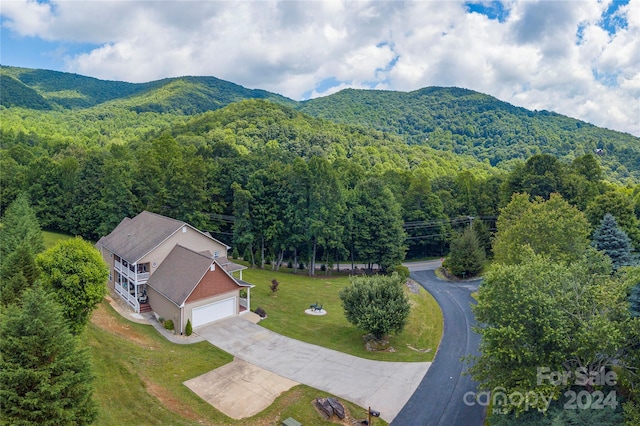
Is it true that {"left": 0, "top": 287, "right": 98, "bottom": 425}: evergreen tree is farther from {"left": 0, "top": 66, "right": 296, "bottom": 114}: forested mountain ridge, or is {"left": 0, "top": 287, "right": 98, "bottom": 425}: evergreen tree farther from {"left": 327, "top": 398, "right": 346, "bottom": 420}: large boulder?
{"left": 0, "top": 66, "right": 296, "bottom": 114}: forested mountain ridge

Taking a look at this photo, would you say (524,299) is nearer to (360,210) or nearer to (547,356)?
(547,356)

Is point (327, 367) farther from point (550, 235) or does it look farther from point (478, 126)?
point (478, 126)

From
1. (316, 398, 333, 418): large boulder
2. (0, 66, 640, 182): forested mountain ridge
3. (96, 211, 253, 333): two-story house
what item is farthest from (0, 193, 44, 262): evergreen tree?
(0, 66, 640, 182): forested mountain ridge

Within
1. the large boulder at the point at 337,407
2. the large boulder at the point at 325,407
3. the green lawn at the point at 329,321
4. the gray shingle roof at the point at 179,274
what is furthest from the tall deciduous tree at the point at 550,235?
the gray shingle roof at the point at 179,274

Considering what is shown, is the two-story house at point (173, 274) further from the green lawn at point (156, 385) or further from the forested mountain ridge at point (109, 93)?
the forested mountain ridge at point (109, 93)

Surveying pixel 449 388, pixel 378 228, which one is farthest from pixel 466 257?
pixel 449 388
